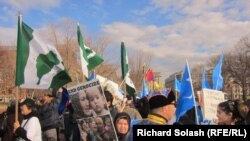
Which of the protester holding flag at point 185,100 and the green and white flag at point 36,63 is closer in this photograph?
the green and white flag at point 36,63

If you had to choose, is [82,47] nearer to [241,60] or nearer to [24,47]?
[24,47]

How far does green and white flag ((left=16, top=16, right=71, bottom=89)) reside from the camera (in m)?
6.25

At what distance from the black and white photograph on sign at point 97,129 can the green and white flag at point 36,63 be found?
1.30 m

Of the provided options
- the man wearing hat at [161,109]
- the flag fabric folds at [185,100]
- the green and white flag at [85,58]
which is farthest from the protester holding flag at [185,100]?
the man wearing hat at [161,109]

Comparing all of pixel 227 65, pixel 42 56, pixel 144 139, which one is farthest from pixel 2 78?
pixel 144 139

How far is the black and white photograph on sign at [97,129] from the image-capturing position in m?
5.02

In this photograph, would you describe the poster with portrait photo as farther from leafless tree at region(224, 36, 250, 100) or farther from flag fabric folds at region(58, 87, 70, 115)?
leafless tree at region(224, 36, 250, 100)

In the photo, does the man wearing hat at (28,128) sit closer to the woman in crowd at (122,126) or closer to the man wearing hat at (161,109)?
the woman in crowd at (122,126)

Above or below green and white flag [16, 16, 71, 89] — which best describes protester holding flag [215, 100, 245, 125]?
below

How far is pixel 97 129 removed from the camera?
16.9 ft

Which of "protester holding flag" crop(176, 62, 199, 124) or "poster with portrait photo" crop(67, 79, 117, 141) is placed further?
"protester holding flag" crop(176, 62, 199, 124)

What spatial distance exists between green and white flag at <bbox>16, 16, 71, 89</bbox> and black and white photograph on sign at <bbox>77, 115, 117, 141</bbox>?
130cm

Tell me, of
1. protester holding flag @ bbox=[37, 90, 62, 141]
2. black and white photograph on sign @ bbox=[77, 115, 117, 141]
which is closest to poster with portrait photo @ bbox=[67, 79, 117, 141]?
black and white photograph on sign @ bbox=[77, 115, 117, 141]

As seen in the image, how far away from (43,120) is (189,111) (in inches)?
112
